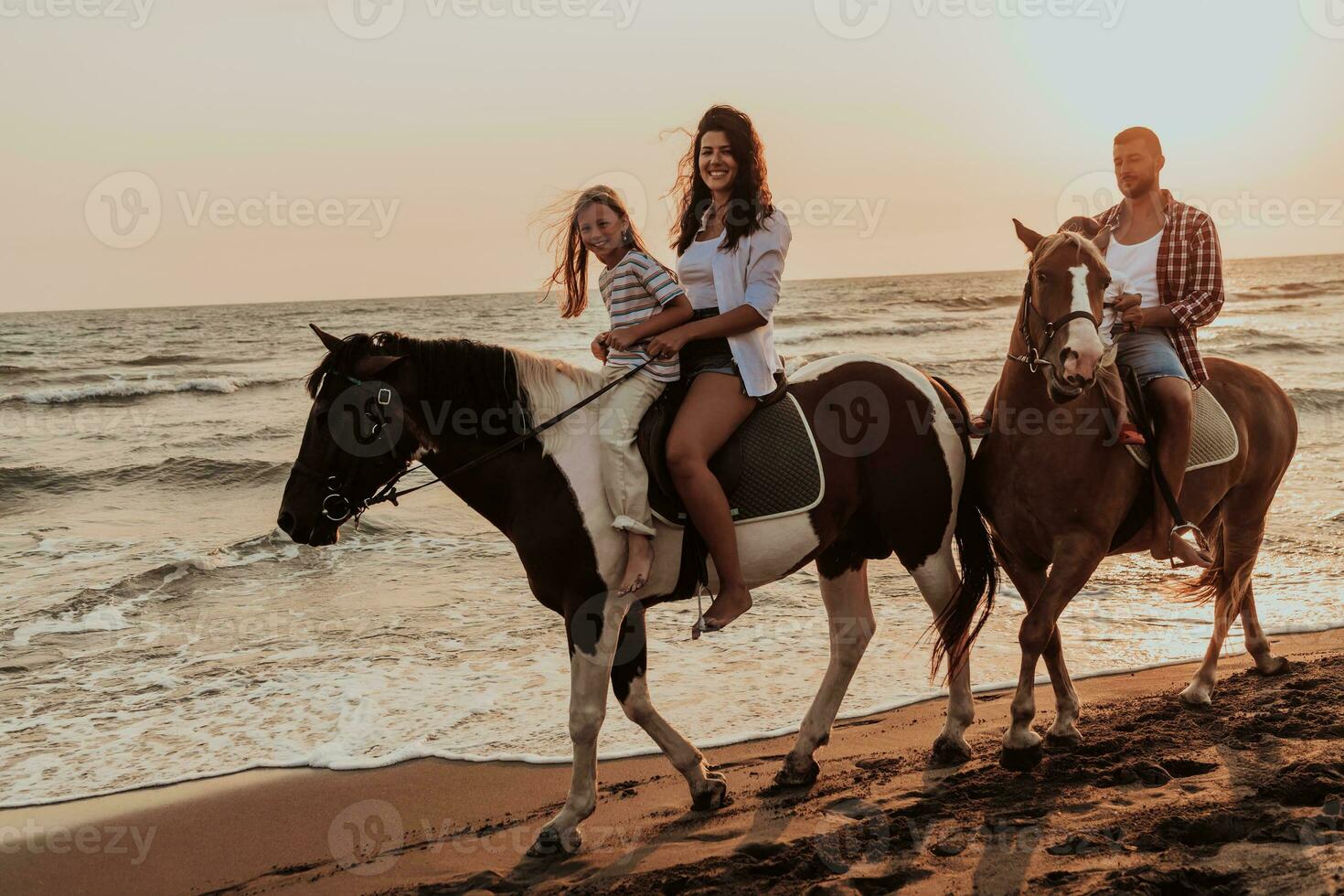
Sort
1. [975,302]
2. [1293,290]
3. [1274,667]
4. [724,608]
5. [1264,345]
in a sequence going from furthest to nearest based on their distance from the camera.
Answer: [1293,290]
[975,302]
[1264,345]
[1274,667]
[724,608]

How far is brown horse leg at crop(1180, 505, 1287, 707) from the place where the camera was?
540cm

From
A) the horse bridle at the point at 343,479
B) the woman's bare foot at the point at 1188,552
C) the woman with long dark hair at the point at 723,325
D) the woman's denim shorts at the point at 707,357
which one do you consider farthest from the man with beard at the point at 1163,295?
the horse bridle at the point at 343,479

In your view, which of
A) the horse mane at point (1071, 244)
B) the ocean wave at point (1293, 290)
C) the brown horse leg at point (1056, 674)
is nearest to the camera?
the horse mane at point (1071, 244)

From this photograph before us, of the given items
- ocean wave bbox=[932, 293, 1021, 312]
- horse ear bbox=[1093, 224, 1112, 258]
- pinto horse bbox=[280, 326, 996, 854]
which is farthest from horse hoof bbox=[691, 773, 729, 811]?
ocean wave bbox=[932, 293, 1021, 312]

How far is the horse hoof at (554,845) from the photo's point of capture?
12.7 feet

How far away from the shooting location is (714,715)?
5434 millimetres

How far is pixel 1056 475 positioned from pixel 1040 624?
596mm

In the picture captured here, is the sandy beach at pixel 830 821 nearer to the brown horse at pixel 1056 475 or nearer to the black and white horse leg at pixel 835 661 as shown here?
the black and white horse leg at pixel 835 661

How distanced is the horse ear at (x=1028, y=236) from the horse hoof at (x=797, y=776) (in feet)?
7.53

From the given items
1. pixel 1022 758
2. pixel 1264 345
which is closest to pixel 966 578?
pixel 1022 758

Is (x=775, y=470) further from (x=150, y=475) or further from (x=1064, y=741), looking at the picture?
(x=150, y=475)

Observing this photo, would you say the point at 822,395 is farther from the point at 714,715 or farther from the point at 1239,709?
the point at 1239,709

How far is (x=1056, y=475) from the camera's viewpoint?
4160 millimetres

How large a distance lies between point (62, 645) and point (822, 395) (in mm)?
5555
